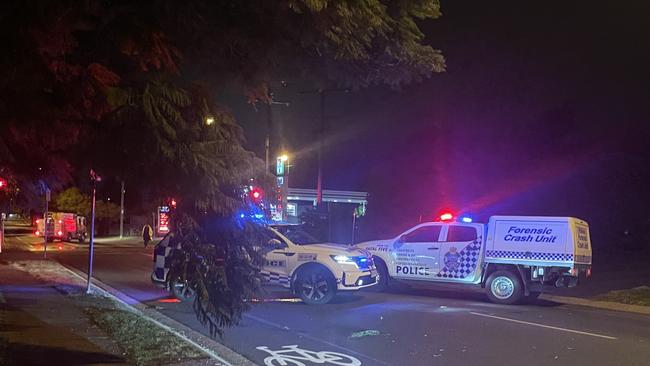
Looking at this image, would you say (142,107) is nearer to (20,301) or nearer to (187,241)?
(187,241)

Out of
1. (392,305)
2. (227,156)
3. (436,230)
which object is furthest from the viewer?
(436,230)

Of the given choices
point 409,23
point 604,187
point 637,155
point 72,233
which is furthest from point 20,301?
point 72,233

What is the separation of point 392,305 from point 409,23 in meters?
9.40

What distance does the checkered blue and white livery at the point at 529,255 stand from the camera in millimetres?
14156

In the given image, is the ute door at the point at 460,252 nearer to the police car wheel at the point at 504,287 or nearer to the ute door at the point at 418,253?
the ute door at the point at 418,253

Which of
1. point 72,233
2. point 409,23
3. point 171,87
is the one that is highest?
point 409,23

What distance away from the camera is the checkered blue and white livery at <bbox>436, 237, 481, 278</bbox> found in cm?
1507

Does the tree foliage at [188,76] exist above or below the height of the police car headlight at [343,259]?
above

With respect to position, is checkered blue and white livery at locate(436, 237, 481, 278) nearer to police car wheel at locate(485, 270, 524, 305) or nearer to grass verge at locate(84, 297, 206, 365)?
police car wheel at locate(485, 270, 524, 305)

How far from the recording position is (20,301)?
37.4 ft

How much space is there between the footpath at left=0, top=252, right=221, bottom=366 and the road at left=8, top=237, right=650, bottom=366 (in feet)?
3.43

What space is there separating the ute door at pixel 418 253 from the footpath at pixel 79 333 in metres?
6.97

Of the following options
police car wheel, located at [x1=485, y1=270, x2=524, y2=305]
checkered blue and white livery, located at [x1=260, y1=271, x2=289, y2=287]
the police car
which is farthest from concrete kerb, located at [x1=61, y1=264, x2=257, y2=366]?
police car wheel, located at [x1=485, y1=270, x2=524, y2=305]

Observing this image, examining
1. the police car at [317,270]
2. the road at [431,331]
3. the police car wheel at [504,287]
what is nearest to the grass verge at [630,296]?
the road at [431,331]
